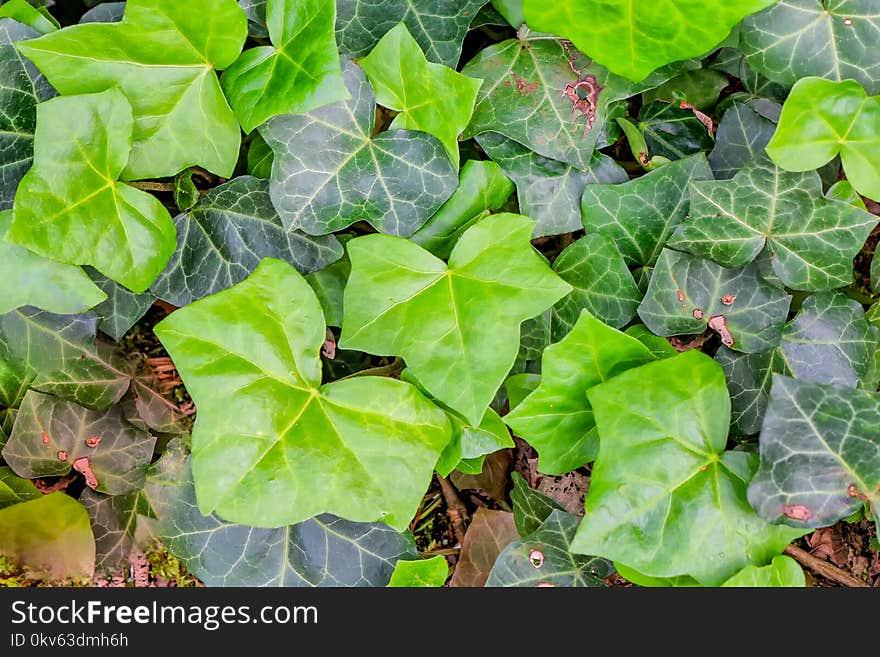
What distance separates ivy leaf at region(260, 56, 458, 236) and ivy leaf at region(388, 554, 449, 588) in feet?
1.55

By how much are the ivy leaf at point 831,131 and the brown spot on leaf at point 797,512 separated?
410mm

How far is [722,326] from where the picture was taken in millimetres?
1038

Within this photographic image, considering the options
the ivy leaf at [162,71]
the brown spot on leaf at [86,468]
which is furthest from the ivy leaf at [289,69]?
the brown spot on leaf at [86,468]

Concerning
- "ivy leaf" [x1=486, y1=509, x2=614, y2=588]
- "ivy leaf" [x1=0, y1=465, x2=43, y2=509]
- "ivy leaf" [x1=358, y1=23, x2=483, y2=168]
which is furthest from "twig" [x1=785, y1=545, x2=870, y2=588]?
"ivy leaf" [x1=0, y1=465, x2=43, y2=509]

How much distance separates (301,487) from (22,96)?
648mm

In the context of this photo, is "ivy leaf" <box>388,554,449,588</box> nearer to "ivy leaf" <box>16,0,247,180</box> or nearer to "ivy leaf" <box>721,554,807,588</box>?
"ivy leaf" <box>721,554,807,588</box>

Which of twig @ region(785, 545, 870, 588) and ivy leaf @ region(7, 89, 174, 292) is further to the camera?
twig @ region(785, 545, 870, 588)

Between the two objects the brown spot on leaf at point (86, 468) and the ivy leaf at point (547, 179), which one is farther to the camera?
the brown spot on leaf at point (86, 468)

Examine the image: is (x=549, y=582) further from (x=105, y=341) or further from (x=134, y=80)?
(x=134, y=80)

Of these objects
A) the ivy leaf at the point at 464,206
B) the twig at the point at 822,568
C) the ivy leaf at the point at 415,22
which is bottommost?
the twig at the point at 822,568

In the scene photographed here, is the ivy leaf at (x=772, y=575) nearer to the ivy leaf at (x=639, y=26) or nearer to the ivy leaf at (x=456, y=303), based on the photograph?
the ivy leaf at (x=456, y=303)

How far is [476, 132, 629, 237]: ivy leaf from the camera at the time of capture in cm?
106

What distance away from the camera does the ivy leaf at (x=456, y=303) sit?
948 mm

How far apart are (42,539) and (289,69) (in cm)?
82
